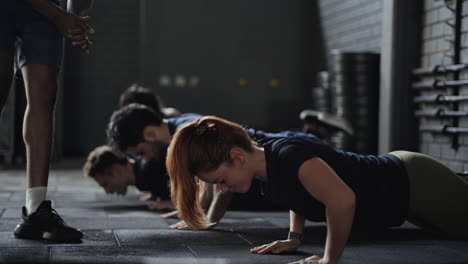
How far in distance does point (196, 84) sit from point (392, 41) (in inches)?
118

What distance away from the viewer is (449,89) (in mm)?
3891

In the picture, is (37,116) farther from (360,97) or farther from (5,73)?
(360,97)

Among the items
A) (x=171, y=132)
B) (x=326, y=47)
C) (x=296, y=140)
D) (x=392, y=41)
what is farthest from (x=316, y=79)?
(x=296, y=140)

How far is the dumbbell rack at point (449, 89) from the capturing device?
3.74m

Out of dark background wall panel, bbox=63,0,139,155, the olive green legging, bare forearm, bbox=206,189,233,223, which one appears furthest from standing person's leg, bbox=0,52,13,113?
dark background wall panel, bbox=63,0,139,155

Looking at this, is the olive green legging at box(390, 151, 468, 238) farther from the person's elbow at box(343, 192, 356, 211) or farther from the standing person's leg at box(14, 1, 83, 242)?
the standing person's leg at box(14, 1, 83, 242)

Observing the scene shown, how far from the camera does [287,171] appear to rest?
1762mm

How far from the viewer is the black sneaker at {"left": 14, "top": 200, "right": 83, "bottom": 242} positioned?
7.06 ft

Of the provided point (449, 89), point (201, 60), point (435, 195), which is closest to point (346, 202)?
point (435, 195)

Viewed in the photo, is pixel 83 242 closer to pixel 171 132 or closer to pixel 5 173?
pixel 171 132

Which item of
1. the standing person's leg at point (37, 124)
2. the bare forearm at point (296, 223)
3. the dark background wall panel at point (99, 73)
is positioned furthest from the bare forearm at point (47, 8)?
the dark background wall panel at point (99, 73)

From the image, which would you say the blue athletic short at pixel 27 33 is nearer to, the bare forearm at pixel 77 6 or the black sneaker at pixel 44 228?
the bare forearm at pixel 77 6

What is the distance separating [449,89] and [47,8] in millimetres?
2659

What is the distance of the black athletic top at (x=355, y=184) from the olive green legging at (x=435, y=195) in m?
0.04
